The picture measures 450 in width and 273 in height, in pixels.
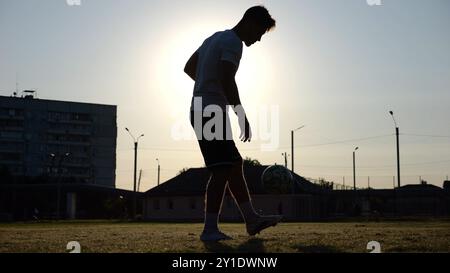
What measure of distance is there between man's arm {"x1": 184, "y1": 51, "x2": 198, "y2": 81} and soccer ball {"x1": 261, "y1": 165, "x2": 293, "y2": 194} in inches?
1477

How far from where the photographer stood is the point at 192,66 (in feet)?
23.8

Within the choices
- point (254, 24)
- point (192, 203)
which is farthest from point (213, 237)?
point (192, 203)

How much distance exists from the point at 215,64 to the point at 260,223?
169 centimetres

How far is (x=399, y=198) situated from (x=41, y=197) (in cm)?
4952

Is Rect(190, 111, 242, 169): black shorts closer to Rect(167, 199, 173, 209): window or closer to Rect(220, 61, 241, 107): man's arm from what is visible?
Rect(220, 61, 241, 107): man's arm

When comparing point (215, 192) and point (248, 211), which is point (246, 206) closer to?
point (248, 211)

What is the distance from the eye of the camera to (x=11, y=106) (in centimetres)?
11838

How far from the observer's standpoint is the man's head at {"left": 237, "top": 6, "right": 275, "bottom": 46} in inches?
270

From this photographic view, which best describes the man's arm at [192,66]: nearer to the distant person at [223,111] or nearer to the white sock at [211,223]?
the distant person at [223,111]

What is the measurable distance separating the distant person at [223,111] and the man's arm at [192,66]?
0.94 feet

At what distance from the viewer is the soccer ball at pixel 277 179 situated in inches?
1758

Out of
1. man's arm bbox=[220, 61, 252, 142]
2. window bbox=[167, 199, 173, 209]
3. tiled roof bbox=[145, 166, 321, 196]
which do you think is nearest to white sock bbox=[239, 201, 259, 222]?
man's arm bbox=[220, 61, 252, 142]

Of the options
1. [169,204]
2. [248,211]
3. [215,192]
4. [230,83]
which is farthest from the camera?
[169,204]

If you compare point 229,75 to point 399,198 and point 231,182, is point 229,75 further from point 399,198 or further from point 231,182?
point 399,198
